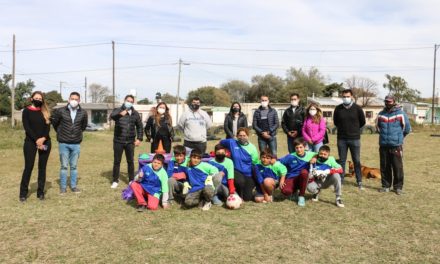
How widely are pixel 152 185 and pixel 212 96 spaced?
63731 millimetres

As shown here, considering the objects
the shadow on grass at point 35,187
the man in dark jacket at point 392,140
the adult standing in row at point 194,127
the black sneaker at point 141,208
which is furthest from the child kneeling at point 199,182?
the man in dark jacket at point 392,140

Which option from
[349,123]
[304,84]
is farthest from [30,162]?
[304,84]

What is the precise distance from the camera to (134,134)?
25.5 ft

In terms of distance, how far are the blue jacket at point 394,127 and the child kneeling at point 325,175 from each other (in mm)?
1554

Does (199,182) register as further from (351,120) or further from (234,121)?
(351,120)

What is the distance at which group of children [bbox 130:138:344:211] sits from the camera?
616 centimetres

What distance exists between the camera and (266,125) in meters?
7.96

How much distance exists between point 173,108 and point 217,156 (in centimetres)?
4349

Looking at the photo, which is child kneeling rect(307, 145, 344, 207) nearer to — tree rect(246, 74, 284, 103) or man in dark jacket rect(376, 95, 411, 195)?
man in dark jacket rect(376, 95, 411, 195)

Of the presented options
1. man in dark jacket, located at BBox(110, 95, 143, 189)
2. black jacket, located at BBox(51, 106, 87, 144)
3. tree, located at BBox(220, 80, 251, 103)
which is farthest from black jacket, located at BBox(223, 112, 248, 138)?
tree, located at BBox(220, 80, 251, 103)

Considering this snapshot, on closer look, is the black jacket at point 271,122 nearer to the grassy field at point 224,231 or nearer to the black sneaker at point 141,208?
the grassy field at point 224,231

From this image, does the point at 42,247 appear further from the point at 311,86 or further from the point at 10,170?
the point at 311,86

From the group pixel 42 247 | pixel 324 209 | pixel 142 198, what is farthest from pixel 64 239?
pixel 324 209

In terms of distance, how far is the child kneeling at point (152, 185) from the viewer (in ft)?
20.0
